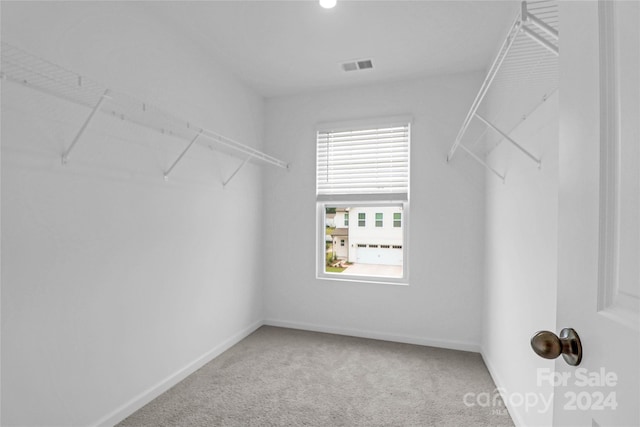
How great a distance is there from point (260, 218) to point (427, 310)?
1.95 meters

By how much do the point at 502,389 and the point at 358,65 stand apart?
2735mm

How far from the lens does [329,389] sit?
2.20m

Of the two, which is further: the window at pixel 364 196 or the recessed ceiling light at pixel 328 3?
the window at pixel 364 196

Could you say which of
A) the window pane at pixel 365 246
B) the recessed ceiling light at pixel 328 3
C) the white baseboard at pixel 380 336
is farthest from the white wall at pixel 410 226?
the recessed ceiling light at pixel 328 3

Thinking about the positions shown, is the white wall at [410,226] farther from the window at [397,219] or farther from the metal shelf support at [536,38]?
the metal shelf support at [536,38]

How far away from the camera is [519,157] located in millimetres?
1862

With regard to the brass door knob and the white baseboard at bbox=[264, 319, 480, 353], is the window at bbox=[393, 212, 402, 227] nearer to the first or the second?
the white baseboard at bbox=[264, 319, 480, 353]

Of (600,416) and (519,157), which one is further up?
(519,157)

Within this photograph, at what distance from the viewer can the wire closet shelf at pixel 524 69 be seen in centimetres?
97

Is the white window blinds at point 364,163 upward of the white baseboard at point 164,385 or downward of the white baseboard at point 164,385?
upward

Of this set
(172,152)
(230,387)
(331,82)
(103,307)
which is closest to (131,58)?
(172,152)

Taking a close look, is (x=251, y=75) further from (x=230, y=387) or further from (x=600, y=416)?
(x=600, y=416)

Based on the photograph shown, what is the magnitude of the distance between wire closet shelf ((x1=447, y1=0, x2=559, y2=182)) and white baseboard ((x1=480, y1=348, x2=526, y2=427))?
1.42 m

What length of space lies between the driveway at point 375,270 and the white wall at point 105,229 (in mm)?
1375
